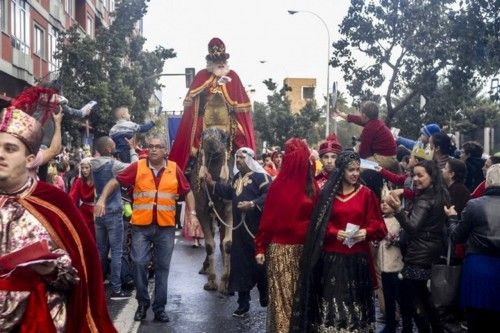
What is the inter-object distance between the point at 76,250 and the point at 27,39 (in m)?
26.7

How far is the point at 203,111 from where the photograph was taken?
11.4 meters

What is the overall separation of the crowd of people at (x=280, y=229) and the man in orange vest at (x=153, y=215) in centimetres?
1

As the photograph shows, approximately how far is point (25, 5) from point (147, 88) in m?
10.1

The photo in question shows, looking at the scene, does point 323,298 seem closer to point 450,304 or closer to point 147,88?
point 450,304

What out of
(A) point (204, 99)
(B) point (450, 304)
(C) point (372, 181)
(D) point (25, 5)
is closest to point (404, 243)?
(B) point (450, 304)

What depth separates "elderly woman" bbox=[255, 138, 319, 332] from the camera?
7289 millimetres

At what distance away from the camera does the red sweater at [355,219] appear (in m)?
6.79

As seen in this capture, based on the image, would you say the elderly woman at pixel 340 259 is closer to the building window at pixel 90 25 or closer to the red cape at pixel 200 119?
the red cape at pixel 200 119

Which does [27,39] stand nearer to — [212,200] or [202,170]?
[202,170]

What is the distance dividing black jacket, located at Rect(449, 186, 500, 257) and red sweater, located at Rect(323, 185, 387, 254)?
2.31 ft

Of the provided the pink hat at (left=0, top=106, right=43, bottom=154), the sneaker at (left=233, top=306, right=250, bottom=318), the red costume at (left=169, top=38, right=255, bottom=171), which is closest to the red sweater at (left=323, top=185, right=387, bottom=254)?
the sneaker at (left=233, top=306, right=250, bottom=318)

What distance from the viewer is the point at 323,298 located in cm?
680

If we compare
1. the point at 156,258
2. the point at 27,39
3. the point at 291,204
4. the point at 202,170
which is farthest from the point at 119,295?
the point at 27,39

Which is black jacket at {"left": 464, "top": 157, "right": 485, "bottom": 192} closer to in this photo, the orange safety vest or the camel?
the camel
